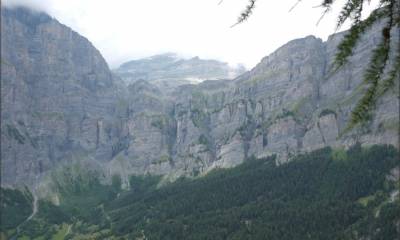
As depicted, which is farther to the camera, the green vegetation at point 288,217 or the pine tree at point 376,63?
the green vegetation at point 288,217

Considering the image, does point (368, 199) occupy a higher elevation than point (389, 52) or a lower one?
lower

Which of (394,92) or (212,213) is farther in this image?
(212,213)

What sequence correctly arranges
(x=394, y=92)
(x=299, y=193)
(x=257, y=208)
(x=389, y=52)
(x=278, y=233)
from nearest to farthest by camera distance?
1. (x=394, y=92)
2. (x=389, y=52)
3. (x=278, y=233)
4. (x=257, y=208)
5. (x=299, y=193)

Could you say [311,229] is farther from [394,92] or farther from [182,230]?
[394,92]

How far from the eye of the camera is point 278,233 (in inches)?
6029

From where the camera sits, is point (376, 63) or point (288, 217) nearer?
point (376, 63)

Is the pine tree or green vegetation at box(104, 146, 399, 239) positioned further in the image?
green vegetation at box(104, 146, 399, 239)

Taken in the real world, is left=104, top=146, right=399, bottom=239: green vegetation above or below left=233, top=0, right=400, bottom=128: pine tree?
below

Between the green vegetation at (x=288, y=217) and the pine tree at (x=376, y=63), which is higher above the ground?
the pine tree at (x=376, y=63)

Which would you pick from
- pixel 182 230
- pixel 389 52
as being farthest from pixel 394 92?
pixel 182 230

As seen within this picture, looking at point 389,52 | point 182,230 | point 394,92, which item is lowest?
point 182,230

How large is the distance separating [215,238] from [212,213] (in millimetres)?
32305

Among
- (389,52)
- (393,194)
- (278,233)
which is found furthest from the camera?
(393,194)

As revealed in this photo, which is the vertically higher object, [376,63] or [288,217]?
[376,63]
